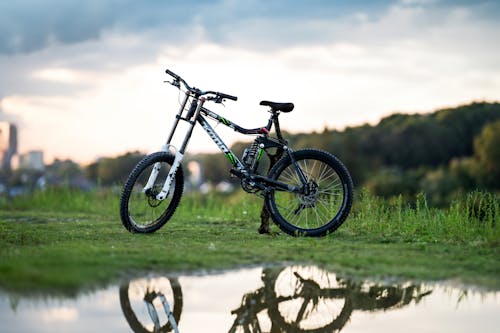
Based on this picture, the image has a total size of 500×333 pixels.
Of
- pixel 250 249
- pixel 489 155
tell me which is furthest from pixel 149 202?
pixel 489 155

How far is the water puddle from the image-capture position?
151 inches

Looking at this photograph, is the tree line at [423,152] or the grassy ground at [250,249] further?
the tree line at [423,152]

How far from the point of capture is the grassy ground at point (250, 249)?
4.68 meters

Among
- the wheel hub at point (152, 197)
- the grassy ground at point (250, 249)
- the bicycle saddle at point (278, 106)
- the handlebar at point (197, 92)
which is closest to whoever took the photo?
the grassy ground at point (250, 249)

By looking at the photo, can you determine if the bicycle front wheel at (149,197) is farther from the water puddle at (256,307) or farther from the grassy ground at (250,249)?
the water puddle at (256,307)

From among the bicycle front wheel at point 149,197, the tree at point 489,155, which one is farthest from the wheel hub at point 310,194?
the tree at point 489,155

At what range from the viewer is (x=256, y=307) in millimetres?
4227

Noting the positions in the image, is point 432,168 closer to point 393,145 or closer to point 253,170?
point 393,145

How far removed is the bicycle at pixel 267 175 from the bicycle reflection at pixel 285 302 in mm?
2167

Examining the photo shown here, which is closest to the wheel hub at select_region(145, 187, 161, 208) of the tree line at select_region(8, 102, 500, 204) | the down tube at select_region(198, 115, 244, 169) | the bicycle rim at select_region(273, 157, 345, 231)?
the down tube at select_region(198, 115, 244, 169)

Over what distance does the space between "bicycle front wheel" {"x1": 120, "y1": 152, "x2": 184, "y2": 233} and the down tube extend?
18.9 inches

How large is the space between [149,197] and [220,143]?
3.12ft

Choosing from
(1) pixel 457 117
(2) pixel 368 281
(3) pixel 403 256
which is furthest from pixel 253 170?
(1) pixel 457 117

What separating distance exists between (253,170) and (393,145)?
6492 cm
